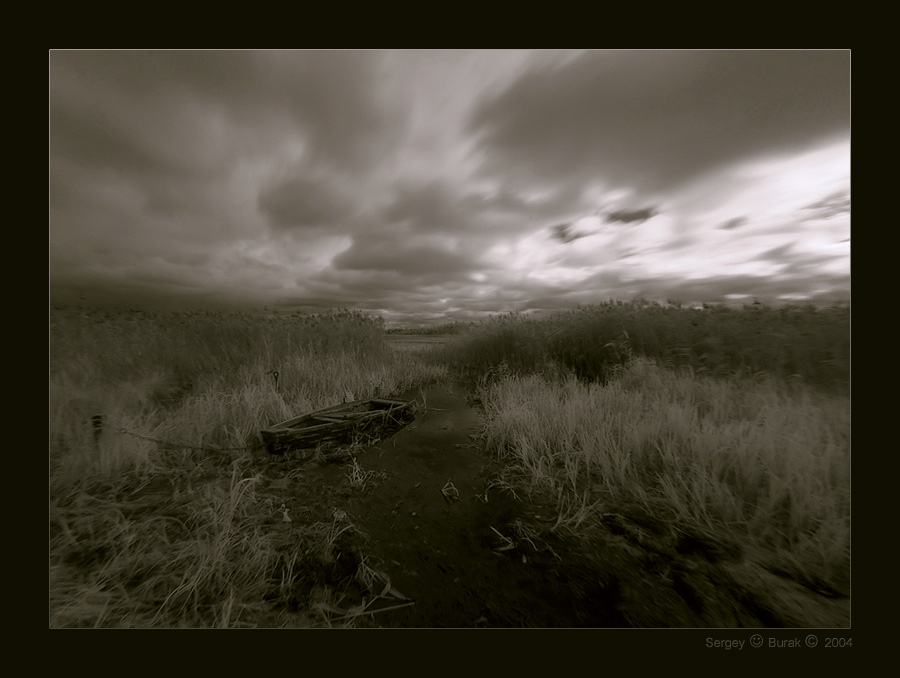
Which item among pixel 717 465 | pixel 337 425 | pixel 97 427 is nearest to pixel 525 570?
pixel 717 465

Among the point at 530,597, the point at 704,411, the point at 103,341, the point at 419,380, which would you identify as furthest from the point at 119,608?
the point at 419,380

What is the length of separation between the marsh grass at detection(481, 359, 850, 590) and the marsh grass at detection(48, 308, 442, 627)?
2338mm

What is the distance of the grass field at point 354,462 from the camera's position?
159 cm

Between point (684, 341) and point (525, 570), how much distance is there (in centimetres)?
483

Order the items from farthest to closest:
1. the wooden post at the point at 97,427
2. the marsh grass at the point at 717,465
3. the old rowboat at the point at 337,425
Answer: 1. the old rowboat at the point at 337,425
2. the wooden post at the point at 97,427
3. the marsh grass at the point at 717,465

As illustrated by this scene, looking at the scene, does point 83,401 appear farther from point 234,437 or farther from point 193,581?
point 193,581

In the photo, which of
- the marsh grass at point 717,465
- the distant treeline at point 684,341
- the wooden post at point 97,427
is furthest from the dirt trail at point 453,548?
the distant treeline at point 684,341

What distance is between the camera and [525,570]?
1.72 metres

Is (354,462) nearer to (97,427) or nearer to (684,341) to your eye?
(97,427)

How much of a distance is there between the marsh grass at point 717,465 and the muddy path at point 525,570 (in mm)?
169

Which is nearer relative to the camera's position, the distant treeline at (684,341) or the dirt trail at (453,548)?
the dirt trail at (453,548)

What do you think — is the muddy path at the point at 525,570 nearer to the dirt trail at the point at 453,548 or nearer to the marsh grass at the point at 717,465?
the dirt trail at the point at 453,548

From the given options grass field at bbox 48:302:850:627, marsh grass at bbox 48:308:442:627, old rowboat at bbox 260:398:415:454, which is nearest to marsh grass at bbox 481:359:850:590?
grass field at bbox 48:302:850:627

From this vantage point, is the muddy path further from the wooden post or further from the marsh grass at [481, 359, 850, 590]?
the wooden post
